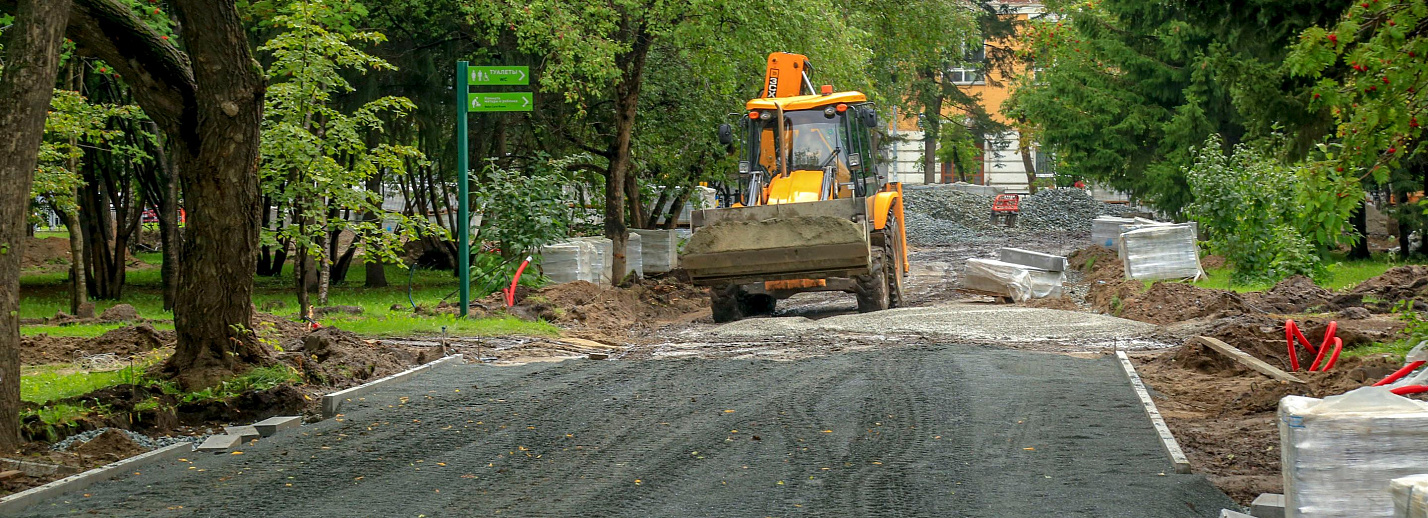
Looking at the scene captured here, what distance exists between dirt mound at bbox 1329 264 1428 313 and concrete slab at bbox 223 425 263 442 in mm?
11566

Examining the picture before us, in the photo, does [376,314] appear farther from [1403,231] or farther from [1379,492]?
[1403,231]

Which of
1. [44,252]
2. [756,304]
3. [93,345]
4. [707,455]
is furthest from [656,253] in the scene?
[44,252]

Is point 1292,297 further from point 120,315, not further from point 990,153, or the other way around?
point 990,153

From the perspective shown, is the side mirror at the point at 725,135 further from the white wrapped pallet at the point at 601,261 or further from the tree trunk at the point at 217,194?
the tree trunk at the point at 217,194

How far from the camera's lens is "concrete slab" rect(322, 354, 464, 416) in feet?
30.0

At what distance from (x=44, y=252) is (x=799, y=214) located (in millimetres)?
27562

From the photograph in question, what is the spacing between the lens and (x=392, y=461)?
7270 mm

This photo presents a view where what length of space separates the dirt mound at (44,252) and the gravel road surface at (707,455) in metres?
27.2

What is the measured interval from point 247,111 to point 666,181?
1622 centimetres

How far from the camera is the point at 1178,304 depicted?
15938 mm

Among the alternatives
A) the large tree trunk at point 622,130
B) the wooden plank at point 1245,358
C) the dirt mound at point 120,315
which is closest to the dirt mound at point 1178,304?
the wooden plank at point 1245,358

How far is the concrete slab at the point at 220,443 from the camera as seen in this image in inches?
306

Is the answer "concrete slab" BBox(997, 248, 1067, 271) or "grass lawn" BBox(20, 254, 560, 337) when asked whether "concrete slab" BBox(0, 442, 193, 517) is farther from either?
"concrete slab" BBox(997, 248, 1067, 271)

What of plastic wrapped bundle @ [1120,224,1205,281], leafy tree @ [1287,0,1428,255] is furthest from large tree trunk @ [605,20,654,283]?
leafy tree @ [1287,0,1428,255]
